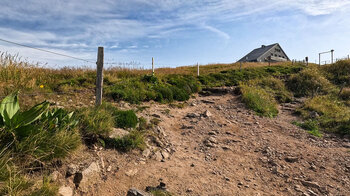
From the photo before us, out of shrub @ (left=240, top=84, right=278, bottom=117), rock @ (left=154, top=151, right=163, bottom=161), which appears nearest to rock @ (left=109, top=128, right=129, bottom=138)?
rock @ (left=154, top=151, right=163, bottom=161)

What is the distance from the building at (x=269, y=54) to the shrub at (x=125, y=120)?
113 feet

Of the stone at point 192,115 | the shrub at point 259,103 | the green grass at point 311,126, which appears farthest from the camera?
the shrub at point 259,103

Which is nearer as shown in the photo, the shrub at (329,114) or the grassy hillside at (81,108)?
the grassy hillside at (81,108)

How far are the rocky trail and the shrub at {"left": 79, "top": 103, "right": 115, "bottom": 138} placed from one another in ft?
1.27

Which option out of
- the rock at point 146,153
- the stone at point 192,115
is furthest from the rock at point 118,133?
the stone at point 192,115

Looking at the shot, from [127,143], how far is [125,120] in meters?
0.89

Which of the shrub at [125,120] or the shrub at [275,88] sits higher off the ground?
the shrub at [275,88]

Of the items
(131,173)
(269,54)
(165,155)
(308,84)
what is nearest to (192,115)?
(165,155)

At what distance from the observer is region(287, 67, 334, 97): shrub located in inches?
518

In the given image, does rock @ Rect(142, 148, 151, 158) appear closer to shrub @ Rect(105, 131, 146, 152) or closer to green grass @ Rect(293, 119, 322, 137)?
shrub @ Rect(105, 131, 146, 152)

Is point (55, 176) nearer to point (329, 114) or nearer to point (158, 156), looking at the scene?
point (158, 156)

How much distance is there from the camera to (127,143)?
14.3 ft

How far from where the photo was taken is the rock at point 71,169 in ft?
10.2

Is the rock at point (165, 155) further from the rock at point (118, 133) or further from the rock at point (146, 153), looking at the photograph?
the rock at point (118, 133)
